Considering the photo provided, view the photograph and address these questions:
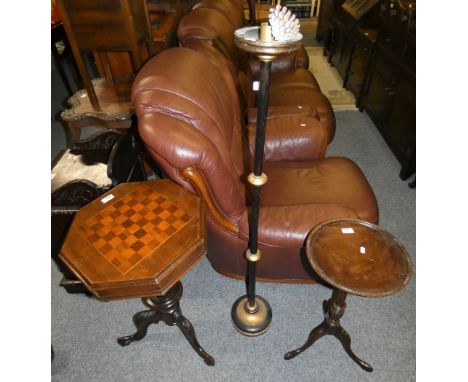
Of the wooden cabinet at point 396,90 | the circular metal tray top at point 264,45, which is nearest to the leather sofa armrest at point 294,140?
the wooden cabinet at point 396,90

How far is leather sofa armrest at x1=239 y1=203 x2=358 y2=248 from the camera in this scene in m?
1.28

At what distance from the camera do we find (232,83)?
159cm

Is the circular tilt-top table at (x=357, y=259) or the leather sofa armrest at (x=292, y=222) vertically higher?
the circular tilt-top table at (x=357, y=259)

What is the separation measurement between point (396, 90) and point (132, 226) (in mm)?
2299

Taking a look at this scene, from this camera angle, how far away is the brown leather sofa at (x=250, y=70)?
170 cm

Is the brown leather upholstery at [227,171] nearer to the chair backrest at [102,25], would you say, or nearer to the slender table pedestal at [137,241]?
the slender table pedestal at [137,241]

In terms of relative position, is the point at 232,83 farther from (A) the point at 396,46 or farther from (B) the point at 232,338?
(A) the point at 396,46

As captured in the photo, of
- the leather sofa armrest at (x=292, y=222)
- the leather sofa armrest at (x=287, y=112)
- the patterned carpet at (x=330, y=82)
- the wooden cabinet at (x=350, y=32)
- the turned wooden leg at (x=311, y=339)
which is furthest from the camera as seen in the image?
the patterned carpet at (x=330, y=82)

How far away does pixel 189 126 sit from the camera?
1045 millimetres

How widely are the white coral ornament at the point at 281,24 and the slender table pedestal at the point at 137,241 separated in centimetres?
67

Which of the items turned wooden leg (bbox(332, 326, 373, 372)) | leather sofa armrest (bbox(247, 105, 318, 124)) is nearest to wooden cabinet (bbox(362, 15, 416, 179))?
leather sofa armrest (bbox(247, 105, 318, 124))

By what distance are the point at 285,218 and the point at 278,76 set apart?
5.81 feet

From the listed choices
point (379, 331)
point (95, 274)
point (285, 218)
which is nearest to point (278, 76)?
point (285, 218)

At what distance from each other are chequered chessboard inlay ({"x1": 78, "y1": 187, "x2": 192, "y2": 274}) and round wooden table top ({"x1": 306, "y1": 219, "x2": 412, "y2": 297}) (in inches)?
19.5
